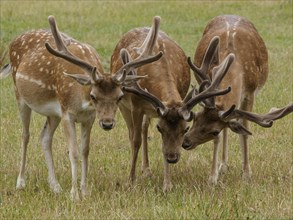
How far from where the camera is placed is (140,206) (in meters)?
6.69

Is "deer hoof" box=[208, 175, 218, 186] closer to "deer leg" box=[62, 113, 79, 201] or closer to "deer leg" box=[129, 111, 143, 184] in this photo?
"deer leg" box=[129, 111, 143, 184]

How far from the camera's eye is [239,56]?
27.9 ft

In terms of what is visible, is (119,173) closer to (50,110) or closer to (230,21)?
(50,110)

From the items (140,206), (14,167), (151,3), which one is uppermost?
(140,206)

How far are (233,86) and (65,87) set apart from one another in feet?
5.75

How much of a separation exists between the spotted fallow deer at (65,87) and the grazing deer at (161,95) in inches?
14.3

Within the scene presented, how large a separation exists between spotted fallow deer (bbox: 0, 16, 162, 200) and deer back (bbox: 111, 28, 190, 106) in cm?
44

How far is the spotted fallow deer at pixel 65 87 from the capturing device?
697 cm

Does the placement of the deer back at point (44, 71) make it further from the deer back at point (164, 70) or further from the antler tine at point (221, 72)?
the antler tine at point (221, 72)

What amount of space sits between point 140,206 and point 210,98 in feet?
4.32

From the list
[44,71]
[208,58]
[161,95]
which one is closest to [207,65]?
[208,58]

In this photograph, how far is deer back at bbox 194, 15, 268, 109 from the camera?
8.06 meters

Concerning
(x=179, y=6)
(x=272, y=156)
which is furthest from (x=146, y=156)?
(x=179, y=6)

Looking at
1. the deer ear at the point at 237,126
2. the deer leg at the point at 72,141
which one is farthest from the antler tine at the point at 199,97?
the deer leg at the point at 72,141
